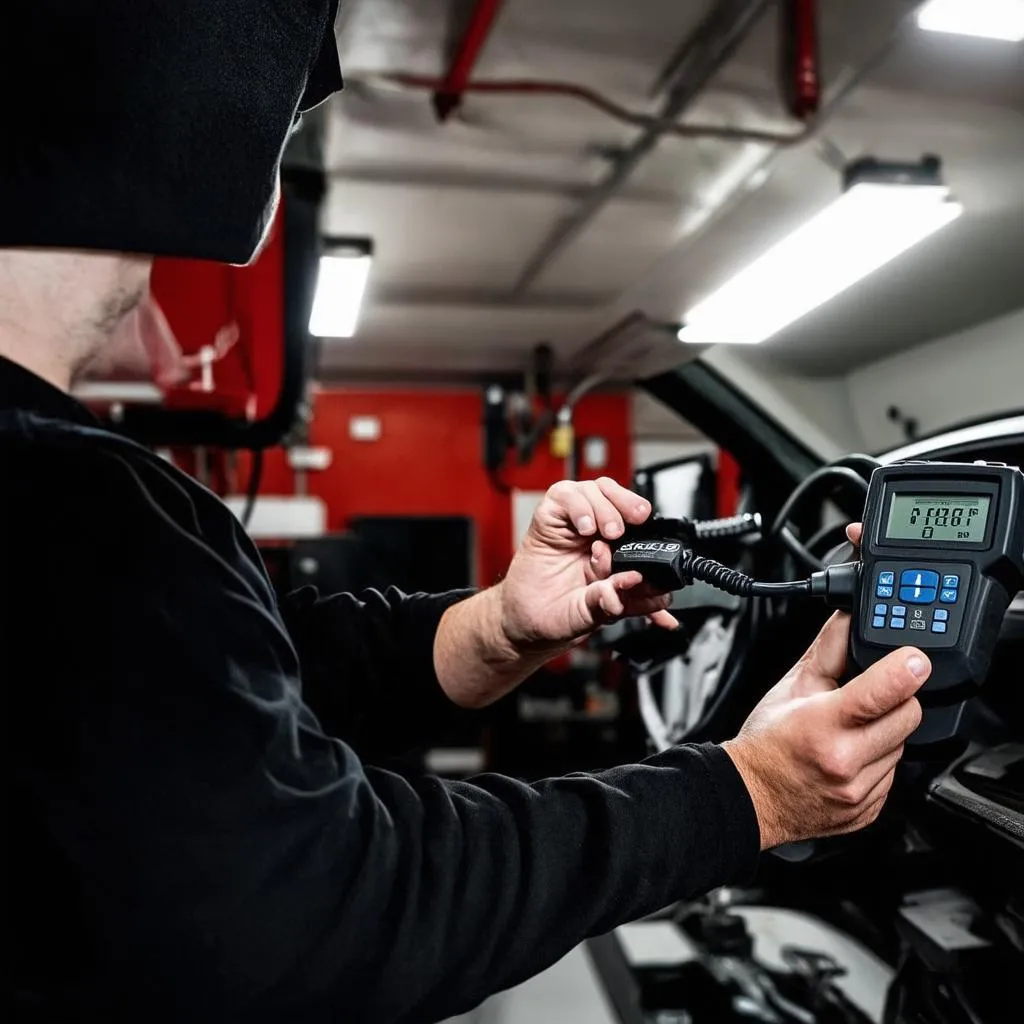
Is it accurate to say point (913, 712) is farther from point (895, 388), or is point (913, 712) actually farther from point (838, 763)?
point (895, 388)

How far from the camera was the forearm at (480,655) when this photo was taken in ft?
2.97

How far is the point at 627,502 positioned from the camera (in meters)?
0.74

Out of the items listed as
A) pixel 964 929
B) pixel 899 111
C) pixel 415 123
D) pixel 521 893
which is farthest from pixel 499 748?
pixel 521 893

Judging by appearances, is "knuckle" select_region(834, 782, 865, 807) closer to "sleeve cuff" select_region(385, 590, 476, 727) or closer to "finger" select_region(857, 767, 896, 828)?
"finger" select_region(857, 767, 896, 828)

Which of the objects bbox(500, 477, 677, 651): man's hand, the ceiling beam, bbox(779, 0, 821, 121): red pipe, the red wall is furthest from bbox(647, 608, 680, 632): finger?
the red wall

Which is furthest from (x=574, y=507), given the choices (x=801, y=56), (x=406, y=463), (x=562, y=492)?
(x=406, y=463)

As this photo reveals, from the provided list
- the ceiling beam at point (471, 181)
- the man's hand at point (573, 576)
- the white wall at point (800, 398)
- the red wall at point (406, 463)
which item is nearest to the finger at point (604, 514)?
the man's hand at point (573, 576)

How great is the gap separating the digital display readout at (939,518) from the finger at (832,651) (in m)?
0.06

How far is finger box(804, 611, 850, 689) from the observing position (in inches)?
25.4

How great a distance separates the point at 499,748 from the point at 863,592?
3.90 meters

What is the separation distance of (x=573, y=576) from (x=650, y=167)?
3366 millimetres

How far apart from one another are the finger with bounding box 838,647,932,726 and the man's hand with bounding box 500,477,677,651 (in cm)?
18

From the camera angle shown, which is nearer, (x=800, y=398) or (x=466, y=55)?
(x=800, y=398)

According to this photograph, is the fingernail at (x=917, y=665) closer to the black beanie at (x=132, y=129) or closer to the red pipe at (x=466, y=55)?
the black beanie at (x=132, y=129)
